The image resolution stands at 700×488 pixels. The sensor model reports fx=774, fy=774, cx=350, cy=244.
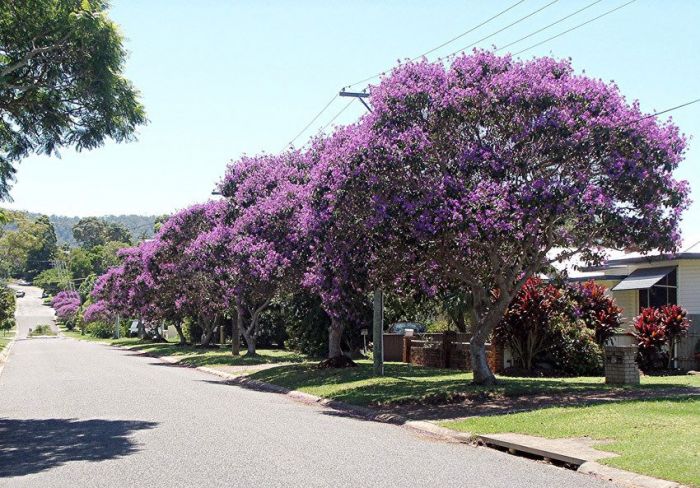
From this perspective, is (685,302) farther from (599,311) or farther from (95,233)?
(95,233)

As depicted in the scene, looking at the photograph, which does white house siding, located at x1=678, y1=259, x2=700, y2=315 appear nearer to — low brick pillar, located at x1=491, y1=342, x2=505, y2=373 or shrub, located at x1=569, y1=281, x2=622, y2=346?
shrub, located at x1=569, y1=281, x2=622, y2=346

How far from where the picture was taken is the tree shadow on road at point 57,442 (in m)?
10.3

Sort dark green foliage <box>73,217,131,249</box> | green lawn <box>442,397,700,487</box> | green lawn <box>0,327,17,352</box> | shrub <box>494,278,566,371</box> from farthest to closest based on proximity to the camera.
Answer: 1. dark green foliage <box>73,217,131,249</box>
2. green lawn <box>0,327,17,352</box>
3. shrub <box>494,278,566,371</box>
4. green lawn <box>442,397,700,487</box>

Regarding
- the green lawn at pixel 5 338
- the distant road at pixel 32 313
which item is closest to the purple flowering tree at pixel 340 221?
the green lawn at pixel 5 338

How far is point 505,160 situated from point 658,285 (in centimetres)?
1185

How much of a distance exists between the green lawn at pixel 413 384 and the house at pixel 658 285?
2.98m

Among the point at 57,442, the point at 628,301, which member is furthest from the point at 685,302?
the point at 57,442

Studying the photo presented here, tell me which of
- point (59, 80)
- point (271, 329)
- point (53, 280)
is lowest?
point (271, 329)

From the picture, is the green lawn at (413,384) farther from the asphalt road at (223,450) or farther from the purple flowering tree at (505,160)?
the purple flowering tree at (505,160)

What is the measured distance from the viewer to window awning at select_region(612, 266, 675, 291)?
82.4 ft

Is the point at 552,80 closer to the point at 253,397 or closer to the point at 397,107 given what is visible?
the point at 397,107

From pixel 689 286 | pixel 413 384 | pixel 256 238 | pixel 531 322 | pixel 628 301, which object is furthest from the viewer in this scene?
pixel 256 238

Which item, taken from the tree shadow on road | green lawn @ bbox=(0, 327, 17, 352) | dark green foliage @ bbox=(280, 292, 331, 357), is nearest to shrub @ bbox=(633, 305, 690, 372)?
dark green foliage @ bbox=(280, 292, 331, 357)

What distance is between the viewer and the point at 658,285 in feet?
84.2
